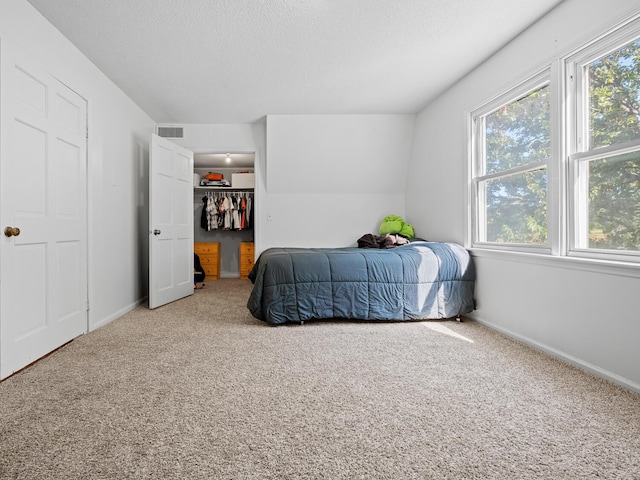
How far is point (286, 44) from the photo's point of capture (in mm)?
2754

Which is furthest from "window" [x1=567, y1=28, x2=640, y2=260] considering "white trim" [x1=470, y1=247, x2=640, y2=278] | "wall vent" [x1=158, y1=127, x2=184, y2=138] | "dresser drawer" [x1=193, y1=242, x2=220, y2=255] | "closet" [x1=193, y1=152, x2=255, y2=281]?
"dresser drawer" [x1=193, y1=242, x2=220, y2=255]

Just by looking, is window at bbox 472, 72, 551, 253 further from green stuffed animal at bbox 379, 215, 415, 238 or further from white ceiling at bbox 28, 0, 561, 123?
green stuffed animal at bbox 379, 215, 415, 238

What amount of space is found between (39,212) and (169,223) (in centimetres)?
178

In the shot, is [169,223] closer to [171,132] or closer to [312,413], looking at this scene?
[171,132]

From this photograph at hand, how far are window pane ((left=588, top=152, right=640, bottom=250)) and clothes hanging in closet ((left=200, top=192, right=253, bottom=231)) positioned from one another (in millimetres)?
4950

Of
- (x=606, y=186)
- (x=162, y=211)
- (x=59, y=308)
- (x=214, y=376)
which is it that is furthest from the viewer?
(x=162, y=211)

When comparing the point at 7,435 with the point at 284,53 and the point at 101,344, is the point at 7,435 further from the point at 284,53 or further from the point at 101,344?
the point at 284,53

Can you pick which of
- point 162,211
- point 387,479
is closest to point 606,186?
point 387,479

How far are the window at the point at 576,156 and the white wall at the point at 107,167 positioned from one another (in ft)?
11.0

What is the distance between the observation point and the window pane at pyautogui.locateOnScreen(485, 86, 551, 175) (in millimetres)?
2578

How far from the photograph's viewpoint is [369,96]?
154 inches

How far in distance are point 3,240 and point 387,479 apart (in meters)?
2.26

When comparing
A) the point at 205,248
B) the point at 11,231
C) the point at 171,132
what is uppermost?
the point at 171,132

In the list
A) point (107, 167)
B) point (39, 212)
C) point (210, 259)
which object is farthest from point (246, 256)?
point (39, 212)
